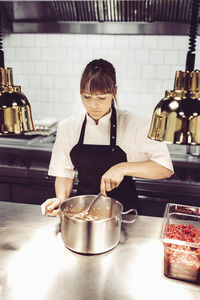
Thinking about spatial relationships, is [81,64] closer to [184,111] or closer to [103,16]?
[103,16]

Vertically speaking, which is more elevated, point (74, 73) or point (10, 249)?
point (74, 73)

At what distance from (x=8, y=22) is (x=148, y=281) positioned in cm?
312

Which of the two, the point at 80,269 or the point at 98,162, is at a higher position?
the point at 98,162

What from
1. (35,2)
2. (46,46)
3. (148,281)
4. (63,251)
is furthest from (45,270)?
(46,46)

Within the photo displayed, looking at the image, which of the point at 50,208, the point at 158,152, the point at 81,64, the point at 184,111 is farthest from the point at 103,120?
the point at 81,64

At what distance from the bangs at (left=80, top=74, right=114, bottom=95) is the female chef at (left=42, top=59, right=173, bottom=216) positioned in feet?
0.07

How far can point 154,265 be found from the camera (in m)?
1.26

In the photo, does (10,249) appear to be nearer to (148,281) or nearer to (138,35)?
(148,281)

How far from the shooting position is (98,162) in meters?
2.13

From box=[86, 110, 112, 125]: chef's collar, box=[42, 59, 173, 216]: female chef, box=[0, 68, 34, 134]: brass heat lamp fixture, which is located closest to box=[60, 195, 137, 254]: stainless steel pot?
box=[0, 68, 34, 134]: brass heat lamp fixture

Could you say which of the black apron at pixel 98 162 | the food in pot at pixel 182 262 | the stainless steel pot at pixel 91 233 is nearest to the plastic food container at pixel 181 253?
the food in pot at pixel 182 262

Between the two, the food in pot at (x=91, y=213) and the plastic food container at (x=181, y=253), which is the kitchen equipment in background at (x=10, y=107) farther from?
the plastic food container at (x=181, y=253)

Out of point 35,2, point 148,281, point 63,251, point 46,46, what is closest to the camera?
point 148,281

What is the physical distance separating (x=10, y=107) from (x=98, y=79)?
80 cm
